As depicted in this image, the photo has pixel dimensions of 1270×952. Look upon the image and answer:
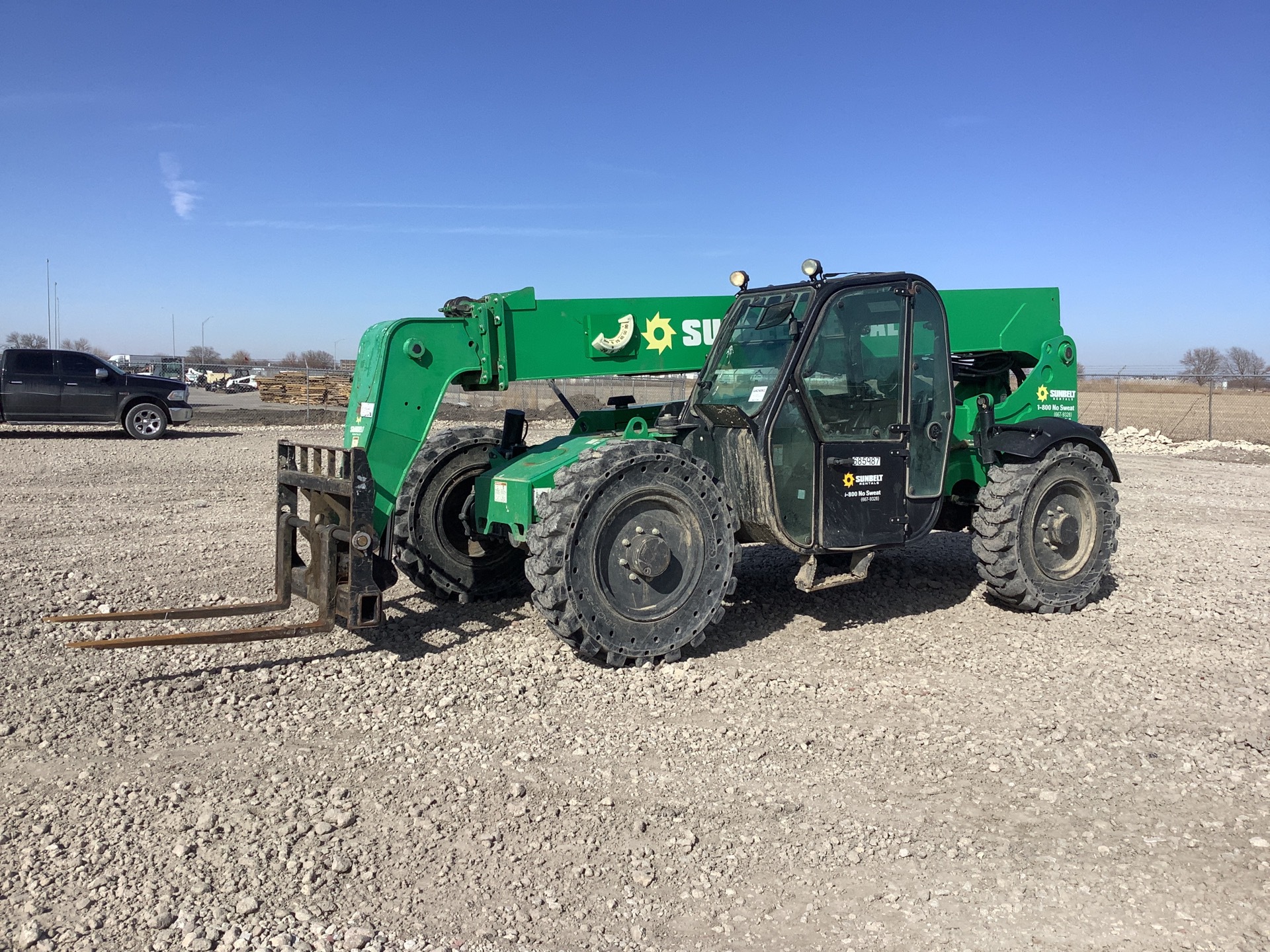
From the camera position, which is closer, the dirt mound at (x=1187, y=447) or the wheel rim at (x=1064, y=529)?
the wheel rim at (x=1064, y=529)

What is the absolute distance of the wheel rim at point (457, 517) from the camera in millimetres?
6965

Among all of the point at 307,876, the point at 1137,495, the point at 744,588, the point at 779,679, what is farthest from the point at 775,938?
the point at 1137,495

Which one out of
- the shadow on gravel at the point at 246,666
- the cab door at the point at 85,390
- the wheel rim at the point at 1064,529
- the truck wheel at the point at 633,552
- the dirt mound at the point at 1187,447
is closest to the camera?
the shadow on gravel at the point at 246,666

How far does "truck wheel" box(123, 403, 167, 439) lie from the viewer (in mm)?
19484

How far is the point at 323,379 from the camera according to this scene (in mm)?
37531

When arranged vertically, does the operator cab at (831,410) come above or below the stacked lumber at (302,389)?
below

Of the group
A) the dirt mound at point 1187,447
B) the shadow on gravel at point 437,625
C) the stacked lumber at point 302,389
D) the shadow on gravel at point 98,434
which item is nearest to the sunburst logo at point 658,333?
the shadow on gravel at point 437,625

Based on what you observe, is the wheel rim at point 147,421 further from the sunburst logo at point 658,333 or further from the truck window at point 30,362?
the sunburst logo at point 658,333

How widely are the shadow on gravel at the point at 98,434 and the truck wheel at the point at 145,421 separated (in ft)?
0.51

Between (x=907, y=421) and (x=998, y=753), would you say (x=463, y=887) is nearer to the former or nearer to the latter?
(x=998, y=753)

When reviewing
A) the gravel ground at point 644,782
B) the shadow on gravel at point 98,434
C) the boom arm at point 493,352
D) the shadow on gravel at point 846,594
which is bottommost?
the gravel ground at point 644,782

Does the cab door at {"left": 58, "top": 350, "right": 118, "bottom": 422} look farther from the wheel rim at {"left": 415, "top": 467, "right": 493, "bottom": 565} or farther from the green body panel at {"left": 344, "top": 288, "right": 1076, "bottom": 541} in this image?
the green body panel at {"left": 344, "top": 288, "right": 1076, "bottom": 541}

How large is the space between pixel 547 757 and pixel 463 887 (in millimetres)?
1159

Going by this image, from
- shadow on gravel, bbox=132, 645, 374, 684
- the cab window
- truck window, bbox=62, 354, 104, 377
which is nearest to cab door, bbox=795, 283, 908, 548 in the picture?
the cab window
